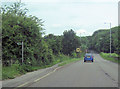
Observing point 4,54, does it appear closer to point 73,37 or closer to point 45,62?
point 45,62

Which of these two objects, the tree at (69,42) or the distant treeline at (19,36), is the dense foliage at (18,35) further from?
the tree at (69,42)

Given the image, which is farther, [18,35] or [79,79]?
[18,35]

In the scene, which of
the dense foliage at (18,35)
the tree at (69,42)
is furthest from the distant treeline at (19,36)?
the tree at (69,42)

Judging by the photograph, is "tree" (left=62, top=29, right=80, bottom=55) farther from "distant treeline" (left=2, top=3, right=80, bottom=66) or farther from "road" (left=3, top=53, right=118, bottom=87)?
"road" (left=3, top=53, right=118, bottom=87)

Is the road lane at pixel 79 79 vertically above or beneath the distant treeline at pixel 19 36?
beneath

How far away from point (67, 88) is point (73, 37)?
55430 mm

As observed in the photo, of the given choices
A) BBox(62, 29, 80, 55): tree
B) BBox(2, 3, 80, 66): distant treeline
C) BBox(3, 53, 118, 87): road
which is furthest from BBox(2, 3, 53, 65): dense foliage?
BBox(62, 29, 80, 55): tree

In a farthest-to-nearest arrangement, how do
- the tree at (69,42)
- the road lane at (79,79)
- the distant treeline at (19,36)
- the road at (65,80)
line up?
the tree at (69,42) → the distant treeline at (19,36) → the road lane at (79,79) → the road at (65,80)

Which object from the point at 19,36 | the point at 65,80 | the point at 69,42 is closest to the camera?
the point at 65,80

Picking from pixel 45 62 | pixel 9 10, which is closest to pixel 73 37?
pixel 45 62

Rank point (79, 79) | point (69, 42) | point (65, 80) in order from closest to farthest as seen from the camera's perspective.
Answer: point (65, 80)
point (79, 79)
point (69, 42)

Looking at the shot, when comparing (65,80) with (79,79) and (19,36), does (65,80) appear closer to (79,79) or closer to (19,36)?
(79,79)

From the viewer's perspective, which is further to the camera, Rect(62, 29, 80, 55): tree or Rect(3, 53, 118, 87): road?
Rect(62, 29, 80, 55): tree

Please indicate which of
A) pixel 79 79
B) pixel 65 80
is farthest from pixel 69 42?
pixel 65 80
